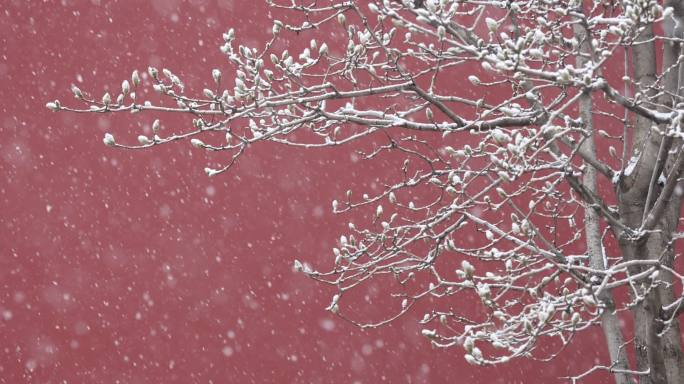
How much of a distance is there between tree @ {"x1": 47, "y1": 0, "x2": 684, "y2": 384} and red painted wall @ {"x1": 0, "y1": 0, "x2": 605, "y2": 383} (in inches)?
8.7

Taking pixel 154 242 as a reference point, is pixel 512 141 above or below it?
below

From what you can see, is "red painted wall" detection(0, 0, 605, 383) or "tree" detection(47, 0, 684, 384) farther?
"red painted wall" detection(0, 0, 605, 383)

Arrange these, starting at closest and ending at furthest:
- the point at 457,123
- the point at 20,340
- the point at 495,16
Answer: the point at 457,123 < the point at 20,340 < the point at 495,16

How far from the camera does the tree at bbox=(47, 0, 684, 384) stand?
278 centimetres

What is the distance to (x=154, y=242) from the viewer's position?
5324 mm

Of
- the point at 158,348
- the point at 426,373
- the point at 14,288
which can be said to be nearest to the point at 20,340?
the point at 14,288

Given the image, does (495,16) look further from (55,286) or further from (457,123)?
(55,286)

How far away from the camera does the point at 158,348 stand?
527 cm

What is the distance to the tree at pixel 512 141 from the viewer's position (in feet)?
9.11

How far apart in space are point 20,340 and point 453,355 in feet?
8.52

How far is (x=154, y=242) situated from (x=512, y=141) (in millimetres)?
2329

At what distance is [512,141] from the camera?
→ 418 cm

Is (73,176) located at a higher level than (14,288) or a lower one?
higher

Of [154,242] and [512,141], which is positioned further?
[154,242]
